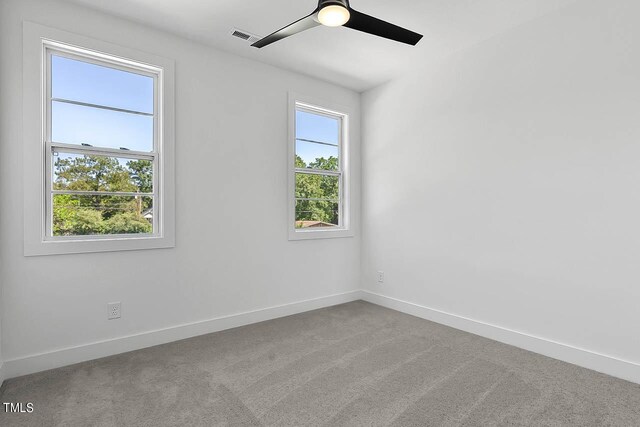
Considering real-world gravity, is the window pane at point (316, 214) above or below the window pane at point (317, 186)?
below

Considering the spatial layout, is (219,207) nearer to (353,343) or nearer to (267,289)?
(267,289)

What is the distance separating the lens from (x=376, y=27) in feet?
6.32

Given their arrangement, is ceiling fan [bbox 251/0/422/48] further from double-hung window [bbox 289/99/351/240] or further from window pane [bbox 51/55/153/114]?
double-hung window [bbox 289/99/351/240]

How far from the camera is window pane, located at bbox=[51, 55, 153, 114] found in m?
2.56

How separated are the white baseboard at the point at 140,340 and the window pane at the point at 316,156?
62.1 inches

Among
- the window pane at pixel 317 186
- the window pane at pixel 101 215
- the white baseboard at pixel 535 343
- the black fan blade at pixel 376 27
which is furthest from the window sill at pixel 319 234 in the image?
the black fan blade at pixel 376 27

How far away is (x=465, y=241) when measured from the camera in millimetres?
3271

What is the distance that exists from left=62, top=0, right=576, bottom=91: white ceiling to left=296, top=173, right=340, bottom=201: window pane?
1223mm

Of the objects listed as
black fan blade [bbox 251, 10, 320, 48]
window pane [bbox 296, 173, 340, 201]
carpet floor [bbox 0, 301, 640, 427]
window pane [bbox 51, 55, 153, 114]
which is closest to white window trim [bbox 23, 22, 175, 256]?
window pane [bbox 51, 55, 153, 114]

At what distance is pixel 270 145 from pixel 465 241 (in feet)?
7.14

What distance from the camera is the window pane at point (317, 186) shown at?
3.94 metres

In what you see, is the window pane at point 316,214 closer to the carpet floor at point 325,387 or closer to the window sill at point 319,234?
the window sill at point 319,234

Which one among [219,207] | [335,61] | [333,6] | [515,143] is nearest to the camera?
[333,6]

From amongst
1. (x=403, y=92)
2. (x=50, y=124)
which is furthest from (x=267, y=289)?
(x=403, y=92)
